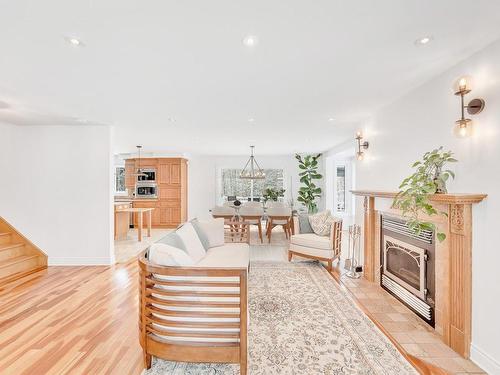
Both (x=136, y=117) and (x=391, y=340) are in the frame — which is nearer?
(x=391, y=340)

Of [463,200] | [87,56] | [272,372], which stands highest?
[87,56]

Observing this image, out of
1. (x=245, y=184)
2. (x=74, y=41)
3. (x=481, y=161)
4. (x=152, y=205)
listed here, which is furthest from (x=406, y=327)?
(x=152, y=205)

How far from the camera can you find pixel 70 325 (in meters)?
2.52

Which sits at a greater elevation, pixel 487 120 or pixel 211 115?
pixel 211 115

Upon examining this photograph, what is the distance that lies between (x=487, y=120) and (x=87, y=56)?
3.29 metres

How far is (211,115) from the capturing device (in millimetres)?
3822

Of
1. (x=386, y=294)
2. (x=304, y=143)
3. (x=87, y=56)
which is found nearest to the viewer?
(x=87, y=56)

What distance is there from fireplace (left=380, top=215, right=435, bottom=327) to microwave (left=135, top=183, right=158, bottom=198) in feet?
22.5

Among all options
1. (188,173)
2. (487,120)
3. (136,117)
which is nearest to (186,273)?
(487,120)

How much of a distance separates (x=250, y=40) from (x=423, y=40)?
1305 mm

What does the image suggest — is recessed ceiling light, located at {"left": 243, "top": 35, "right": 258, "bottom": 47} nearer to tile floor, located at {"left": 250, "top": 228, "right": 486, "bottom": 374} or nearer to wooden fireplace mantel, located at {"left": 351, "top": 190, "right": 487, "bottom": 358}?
wooden fireplace mantel, located at {"left": 351, "top": 190, "right": 487, "bottom": 358}

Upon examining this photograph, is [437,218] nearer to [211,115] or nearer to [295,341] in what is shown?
[295,341]

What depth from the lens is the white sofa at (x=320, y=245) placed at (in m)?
4.08

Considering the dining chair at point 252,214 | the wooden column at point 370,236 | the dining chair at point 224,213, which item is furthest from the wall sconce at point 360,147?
the dining chair at point 224,213
